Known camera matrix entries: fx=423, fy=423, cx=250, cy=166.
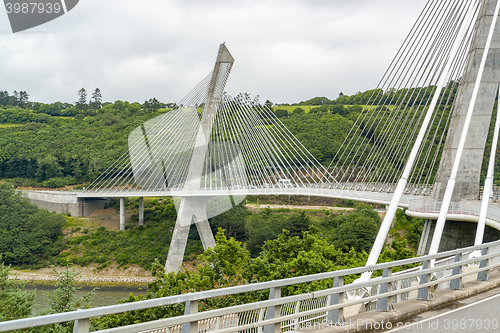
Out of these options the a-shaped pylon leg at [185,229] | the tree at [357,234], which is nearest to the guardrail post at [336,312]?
the a-shaped pylon leg at [185,229]

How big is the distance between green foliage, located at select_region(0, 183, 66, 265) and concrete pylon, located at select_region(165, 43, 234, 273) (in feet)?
58.1

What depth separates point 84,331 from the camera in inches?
122

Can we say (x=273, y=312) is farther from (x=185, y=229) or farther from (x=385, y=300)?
(x=185, y=229)

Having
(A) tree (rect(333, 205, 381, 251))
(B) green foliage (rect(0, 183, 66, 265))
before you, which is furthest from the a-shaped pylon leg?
(B) green foliage (rect(0, 183, 66, 265))

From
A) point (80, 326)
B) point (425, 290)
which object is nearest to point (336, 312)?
point (425, 290)

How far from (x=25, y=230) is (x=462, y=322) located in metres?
48.2

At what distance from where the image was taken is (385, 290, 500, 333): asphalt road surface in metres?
5.07

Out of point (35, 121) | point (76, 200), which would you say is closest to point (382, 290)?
point (76, 200)

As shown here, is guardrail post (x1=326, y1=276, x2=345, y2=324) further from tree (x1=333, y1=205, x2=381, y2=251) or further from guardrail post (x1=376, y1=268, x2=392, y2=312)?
tree (x1=333, y1=205, x2=381, y2=251)

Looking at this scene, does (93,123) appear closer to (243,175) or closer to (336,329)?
(243,175)

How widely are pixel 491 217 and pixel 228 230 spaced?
35.1m

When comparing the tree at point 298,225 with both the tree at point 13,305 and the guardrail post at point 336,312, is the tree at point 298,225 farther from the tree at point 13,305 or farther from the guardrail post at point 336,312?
the guardrail post at point 336,312

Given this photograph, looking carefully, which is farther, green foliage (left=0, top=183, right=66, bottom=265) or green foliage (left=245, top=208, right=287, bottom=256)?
green foliage (left=245, top=208, right=287, bottom=256)

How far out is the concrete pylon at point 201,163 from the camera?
33.2 m
